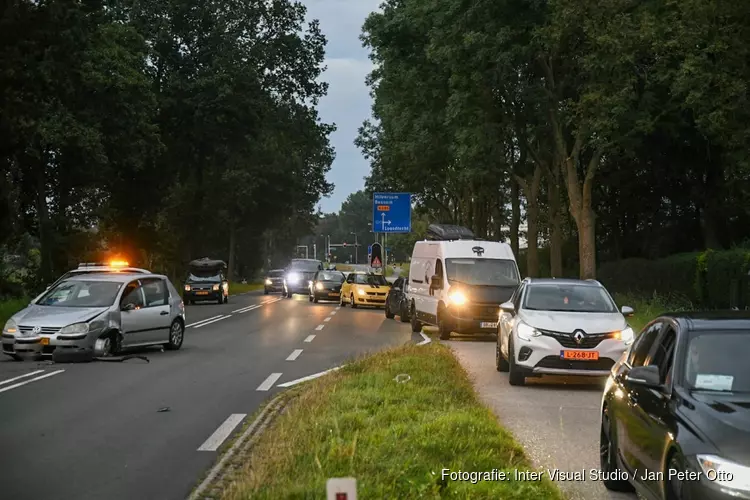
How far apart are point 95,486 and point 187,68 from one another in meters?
39.2

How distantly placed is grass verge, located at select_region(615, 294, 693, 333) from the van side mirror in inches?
722

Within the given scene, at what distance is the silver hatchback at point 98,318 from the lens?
55.4ft

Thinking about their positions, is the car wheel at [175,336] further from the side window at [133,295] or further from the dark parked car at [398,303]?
the dark parked car at [398,303]

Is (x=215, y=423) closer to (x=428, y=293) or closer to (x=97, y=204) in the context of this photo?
(x=428, y=293)

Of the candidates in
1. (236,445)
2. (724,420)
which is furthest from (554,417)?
(724,420)

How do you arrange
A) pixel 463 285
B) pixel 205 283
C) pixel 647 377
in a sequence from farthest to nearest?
pixel 205 283 < pixel 463 285 < pixel 647 377

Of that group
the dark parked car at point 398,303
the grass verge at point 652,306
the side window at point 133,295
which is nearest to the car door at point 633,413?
the side window at point 133,295

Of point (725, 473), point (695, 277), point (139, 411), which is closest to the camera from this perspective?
point (725, 473)

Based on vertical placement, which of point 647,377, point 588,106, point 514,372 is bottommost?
point 514,372

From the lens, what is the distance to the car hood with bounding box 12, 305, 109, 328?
55.6 feet

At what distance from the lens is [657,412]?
5.98m

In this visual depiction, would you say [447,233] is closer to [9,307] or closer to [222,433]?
[9,307]

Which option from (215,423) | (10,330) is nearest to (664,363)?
(215,423)

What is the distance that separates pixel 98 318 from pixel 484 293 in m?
9.45
